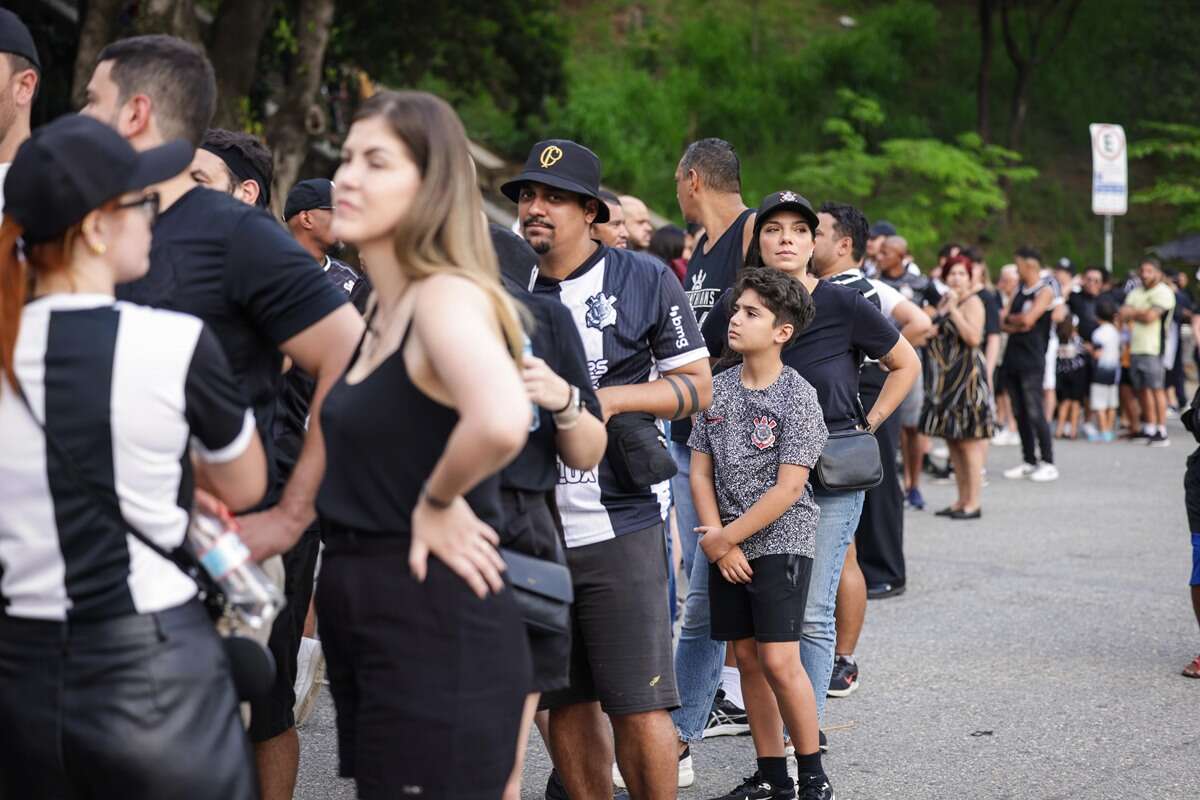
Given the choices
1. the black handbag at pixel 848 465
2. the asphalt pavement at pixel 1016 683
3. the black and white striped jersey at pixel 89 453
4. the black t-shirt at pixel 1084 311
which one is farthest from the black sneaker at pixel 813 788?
the black t-shirt at pixel 1084 311

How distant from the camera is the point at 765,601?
488cm

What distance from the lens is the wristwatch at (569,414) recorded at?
3.41 meters

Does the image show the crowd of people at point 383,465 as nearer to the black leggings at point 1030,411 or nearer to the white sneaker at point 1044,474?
the black leggings at point 1030,411

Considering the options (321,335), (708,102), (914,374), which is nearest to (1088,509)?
(914,374)

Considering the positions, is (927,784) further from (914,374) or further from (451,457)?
(451,457)

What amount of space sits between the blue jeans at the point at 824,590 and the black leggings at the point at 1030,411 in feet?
28.7

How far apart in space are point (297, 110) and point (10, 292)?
40.0 ft

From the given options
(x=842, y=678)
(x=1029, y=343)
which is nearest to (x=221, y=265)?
(x=842, y=678)

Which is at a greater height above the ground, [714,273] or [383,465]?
[714,273]

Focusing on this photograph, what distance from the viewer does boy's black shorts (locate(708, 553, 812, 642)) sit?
4859 mm

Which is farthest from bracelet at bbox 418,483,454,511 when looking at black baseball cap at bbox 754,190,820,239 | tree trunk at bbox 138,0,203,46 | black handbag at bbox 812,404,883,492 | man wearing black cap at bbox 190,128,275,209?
tree trunk at bbox 138,0,203,46

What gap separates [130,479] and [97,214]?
51 centimetres

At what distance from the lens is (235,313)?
11.0 ft

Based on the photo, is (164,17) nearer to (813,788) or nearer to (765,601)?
(765,601)
